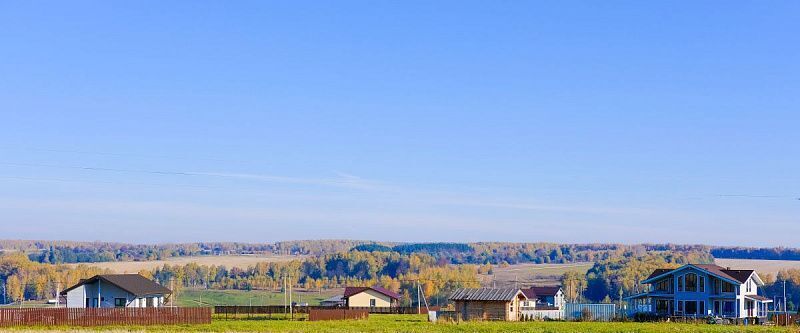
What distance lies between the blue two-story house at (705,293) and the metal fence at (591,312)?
544 cm

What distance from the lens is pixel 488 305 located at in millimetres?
71438

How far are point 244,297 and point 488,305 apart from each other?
10523cm

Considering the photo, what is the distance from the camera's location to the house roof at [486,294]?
71.3m

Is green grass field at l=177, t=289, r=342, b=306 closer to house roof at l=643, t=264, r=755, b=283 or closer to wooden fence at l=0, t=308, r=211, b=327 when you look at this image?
house roof at l=643, t=264, r=755, b=283

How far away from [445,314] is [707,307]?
21617 millimetres

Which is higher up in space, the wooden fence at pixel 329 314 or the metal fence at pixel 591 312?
the wooden fence at pixel 329 314

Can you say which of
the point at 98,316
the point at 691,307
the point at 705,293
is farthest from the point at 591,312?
the point at 98,316

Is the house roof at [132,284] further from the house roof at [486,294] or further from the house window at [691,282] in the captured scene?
the house window at [691,282]

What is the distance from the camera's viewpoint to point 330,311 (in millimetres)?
70625

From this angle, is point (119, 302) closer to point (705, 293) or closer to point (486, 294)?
point (486, 294)

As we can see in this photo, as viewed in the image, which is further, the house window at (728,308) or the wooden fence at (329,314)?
the house window at (728,308)

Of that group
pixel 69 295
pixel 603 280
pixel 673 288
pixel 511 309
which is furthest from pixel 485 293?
pixel 603 280

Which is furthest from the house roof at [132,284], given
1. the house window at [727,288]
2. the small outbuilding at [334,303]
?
the house window at [727,288]

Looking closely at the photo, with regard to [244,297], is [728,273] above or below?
above
